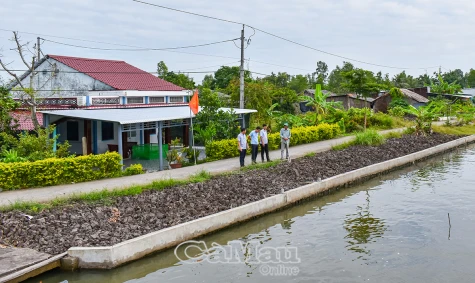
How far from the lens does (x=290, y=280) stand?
390 inches

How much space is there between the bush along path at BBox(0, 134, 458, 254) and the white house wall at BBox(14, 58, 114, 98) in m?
15.0

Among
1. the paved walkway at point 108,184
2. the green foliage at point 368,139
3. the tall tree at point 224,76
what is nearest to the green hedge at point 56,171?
the paved walkway at point 108,184

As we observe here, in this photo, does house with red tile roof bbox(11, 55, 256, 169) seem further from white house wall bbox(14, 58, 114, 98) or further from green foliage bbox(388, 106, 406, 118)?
green foliage bbox(388, 106, 406, 118)

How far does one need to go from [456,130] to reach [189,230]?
31.9 metres

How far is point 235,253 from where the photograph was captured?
38.1 feet

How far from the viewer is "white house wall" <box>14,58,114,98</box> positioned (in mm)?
29500

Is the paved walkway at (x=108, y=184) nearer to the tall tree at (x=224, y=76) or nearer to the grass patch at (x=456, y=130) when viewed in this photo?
the grass patch at (x=456, y=130)

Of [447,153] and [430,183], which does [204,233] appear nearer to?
[430,183]

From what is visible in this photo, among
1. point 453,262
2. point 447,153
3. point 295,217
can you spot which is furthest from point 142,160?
point 447,153

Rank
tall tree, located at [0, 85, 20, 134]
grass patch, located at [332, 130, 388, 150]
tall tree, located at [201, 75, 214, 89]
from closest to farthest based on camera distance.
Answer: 1. tall tree, located at [0, 85, 20, 134]
2. grass patch, located at [332, 130, 388, 150]
3. tall tree, located at [201, 75, 214, 89]

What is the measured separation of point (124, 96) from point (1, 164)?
13495 mm

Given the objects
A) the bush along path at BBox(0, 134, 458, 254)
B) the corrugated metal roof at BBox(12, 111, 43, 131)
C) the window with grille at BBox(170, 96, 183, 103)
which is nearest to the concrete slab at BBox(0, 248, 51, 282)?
the bush along path at BBox(0, 134, 458, 254)

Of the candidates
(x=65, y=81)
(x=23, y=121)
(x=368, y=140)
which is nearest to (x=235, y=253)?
(x=23, y=121)

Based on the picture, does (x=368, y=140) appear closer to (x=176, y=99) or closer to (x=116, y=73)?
(x=176, y=99)
